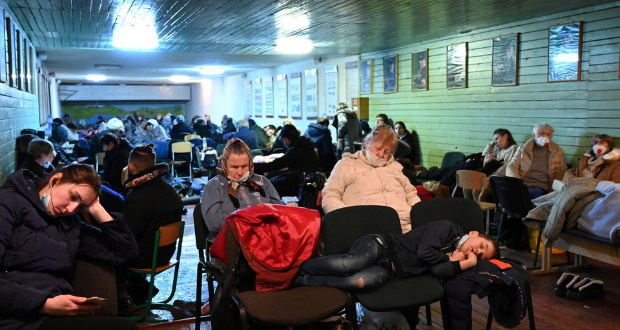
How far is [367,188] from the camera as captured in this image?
4.27 m

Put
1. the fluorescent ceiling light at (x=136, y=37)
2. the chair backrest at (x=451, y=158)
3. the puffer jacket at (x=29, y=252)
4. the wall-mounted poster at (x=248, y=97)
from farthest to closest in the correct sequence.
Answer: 1. the wall-mounted poster at (x=248, y=97)
2. the chair backrest at (x=451, y=158)
3. the fluorescent ceiling light at (x=136, y=37)
4. the puffer jacket at (x=29, y=252)

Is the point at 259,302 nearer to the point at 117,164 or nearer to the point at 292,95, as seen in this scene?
→ the point at 117,164

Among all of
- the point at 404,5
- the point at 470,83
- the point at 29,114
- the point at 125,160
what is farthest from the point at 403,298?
the point at 29,114

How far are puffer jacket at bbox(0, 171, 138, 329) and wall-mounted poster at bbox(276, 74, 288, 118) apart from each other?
14.5 m

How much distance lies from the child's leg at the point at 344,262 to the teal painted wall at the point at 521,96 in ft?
15.2

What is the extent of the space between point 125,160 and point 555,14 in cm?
584

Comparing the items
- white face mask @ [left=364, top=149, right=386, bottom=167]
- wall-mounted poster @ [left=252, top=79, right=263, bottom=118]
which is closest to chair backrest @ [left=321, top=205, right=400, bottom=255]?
white face mask @ [left=364, top=149, right=386, bottom=167]

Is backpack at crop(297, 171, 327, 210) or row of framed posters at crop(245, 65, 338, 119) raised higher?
row of framed posters at crop(245, 65, 338, 119)

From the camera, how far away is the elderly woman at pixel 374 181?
4.24m

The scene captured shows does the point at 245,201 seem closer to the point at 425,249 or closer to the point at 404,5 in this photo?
the point at 425,249

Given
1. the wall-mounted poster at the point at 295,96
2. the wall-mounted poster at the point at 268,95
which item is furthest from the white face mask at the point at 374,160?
the wall-mounted poster at the point at 268,95

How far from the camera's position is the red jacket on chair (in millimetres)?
3102

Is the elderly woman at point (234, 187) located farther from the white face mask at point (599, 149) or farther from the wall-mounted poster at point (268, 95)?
the wall-mounted poster at point (268, 95)

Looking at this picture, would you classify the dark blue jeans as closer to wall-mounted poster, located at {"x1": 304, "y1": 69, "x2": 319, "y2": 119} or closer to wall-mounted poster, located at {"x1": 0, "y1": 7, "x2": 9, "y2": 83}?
wall-mounted poster, located at {"x1": 0, "y1": 7, "x2": 9, "y2": 83}
